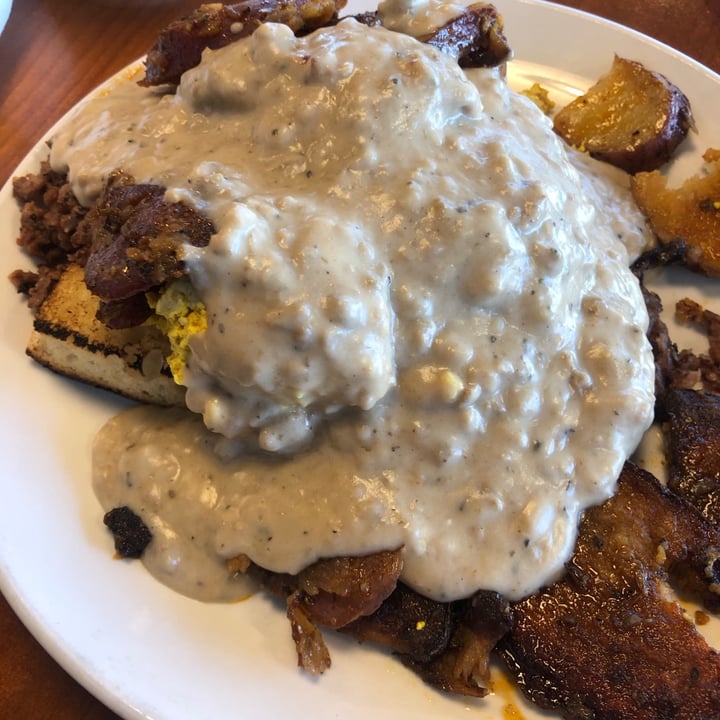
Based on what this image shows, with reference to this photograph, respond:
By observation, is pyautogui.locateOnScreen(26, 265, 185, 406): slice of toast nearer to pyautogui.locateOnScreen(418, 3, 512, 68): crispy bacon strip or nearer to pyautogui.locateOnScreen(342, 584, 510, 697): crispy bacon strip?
pyautogui.locateOnScreen(342, 584, 510, 697): crispy bacon strip

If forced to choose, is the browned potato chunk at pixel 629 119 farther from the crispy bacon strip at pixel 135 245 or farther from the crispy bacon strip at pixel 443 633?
the crispy bacon strip at pixel 443 633

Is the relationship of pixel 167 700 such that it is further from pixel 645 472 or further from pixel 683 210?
pixel 683 210

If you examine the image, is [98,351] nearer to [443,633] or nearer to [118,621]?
[118,621]

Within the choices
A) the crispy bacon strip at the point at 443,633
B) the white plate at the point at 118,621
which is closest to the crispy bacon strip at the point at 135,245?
the white plate at the point at 118,621

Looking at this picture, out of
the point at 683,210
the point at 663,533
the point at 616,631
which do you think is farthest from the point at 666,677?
the point at 683,210

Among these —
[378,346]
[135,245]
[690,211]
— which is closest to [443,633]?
[378,346]

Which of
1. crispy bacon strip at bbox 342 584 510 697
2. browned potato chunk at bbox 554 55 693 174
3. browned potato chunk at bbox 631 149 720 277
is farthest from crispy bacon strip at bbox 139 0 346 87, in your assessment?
crispy bacon strip at bbox 342 584 510 697
